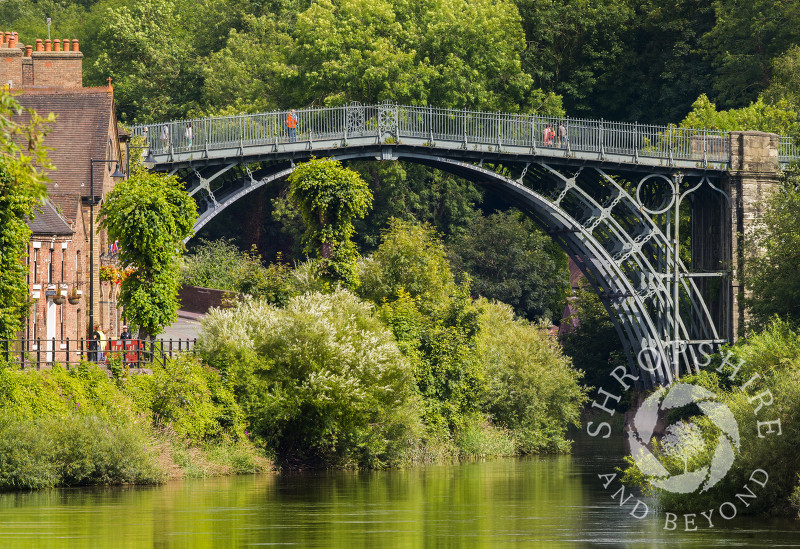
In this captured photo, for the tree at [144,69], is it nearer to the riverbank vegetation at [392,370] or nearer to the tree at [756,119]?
the tree at [756,119]

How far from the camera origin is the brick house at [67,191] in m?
50.9

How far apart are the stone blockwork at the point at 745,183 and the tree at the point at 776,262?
122 centimetres

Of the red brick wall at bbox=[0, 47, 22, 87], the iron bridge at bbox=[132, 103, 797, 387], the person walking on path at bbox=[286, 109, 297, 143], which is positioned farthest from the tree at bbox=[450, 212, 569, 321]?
the red brick wall at bbox=[0, 47, 22, 87]

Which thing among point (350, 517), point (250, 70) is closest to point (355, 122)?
point (250, 70)

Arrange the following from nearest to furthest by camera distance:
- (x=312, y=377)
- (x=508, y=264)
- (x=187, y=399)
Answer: (x=187, y=399) < (x=312, y=377) < (x=508, y=264)

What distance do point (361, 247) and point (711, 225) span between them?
21480 mm

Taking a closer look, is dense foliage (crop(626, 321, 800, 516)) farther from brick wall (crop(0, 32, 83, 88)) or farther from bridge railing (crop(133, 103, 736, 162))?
brick wall (crop(0, 32, 83, 88))

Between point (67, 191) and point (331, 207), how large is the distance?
9103 millimetres

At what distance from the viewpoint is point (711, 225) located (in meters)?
66.7

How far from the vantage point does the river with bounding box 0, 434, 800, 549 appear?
29.1 metres

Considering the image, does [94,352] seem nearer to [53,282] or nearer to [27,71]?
[53,282]

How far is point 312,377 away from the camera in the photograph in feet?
151

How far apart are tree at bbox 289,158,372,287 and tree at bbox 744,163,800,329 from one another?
15.4 metres

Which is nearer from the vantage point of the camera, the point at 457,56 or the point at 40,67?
the point at 40,67
